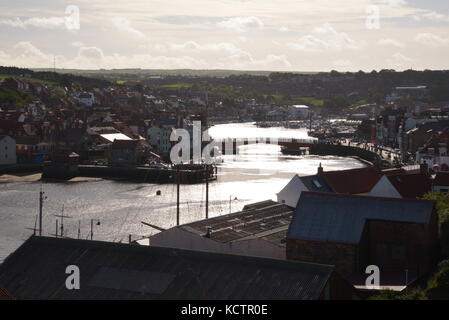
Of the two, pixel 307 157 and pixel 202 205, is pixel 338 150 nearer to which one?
pixel 307 157

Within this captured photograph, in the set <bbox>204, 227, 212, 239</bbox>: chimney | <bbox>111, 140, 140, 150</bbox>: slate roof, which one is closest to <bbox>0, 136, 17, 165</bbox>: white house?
<bbox>111, 140, 140, 150</bbox>: slate roof

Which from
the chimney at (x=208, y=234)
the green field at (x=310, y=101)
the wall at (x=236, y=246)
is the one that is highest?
the green field at (x=310, y=101)

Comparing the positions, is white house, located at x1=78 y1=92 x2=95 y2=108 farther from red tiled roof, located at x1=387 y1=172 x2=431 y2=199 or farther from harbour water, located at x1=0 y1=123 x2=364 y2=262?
red tiled roof, located at x1=387 y1=172 x2=431 y2=199

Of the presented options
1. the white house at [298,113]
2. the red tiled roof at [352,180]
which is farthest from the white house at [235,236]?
the white house at [298,113]

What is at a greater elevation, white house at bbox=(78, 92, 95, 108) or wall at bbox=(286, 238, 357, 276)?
white house at bbox=(78, 92, 95, 108)

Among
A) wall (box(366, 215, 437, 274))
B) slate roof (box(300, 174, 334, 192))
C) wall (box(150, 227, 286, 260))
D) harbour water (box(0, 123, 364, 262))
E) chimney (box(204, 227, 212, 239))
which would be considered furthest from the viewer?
harbour water (box(0, 123, 364, 262))

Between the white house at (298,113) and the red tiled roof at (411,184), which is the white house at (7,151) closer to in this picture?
the red tiled roof at (411,184)
